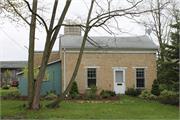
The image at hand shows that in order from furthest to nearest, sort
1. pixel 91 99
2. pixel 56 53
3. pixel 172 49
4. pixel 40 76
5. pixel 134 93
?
1. pixel 56 53
2. pixel 134 93
3. pixel 91 99
4. pixel 172 49
5. pixel 40 76

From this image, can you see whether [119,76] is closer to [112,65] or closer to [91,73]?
[112,65]

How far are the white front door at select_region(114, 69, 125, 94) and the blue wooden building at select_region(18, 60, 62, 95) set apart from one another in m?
4.92

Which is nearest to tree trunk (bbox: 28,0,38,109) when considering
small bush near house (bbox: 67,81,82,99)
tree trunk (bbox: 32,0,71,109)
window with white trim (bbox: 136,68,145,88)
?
tree trunk (bbox: 32,0,71,109)

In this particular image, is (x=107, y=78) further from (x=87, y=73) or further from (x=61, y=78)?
(x=61, y=78)

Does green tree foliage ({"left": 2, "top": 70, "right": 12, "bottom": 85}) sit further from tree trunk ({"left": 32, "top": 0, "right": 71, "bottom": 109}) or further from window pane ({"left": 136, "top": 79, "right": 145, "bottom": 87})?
tree trunk ({"left": 32, "top": 0, "right": 71, "bottom": 109})

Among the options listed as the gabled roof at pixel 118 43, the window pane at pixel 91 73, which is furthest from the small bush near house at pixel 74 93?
the gabled roof at pixel 118 43

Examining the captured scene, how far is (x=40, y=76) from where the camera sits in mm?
9508

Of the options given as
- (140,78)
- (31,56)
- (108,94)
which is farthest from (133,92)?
(31,56)

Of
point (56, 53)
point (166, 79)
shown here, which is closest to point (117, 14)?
point (166, 79)

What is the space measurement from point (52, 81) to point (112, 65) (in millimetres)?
5489

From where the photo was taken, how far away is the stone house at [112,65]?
50.3 feet

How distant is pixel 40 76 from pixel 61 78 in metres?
6.88

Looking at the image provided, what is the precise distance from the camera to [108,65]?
15.7 metres

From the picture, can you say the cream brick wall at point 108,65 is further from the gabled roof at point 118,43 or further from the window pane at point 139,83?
the gabled roof at point 118,43
